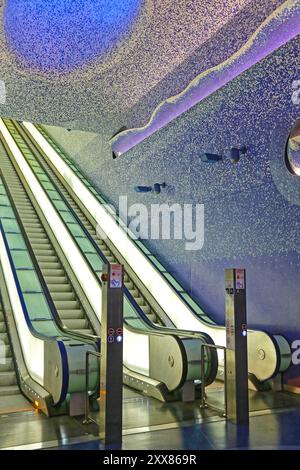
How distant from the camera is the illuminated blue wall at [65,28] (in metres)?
7.01

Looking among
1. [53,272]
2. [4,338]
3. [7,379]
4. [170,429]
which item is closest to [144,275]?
[53,272]

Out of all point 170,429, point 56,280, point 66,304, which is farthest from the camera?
point 56,280

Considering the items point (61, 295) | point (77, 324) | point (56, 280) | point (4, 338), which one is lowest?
point (4, 338)

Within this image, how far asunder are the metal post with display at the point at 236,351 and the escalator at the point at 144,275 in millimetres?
1377

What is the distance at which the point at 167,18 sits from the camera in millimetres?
7355

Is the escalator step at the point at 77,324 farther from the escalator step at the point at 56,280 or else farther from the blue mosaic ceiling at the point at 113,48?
the blue mosaic ceiling at the point at 113,48

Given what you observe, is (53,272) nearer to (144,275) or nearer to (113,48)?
(144,275)

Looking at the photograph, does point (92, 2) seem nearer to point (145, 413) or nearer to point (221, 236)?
point (221, 236)

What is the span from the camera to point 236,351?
4.80 m

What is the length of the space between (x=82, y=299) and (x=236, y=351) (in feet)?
13.2

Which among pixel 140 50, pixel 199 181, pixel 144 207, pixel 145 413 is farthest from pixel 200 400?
pixel 140 50

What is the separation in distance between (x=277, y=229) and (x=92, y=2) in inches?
180

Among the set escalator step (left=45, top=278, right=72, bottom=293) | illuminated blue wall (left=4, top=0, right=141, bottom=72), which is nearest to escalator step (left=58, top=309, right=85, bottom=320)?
escalator step (left=45, top=278, right=72, bottom=293)

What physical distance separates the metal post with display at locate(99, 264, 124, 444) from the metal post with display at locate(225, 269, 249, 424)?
1.34 m
